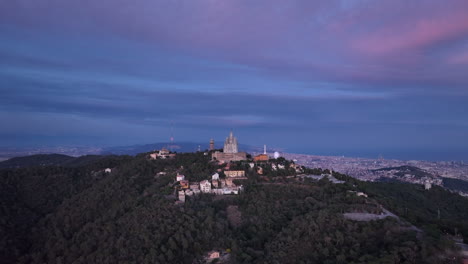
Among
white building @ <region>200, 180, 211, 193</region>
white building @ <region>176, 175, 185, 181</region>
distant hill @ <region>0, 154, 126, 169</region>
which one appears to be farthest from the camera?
distant hill @ <region>0, 154, 126, 169</region>

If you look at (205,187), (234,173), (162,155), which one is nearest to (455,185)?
(234,173)

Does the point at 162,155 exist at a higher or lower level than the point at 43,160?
higher

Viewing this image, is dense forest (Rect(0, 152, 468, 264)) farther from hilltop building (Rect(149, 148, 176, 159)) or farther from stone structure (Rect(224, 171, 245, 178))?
hilltop building (Rect(149, 148, 176, 159))

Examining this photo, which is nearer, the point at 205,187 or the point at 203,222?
the point at 203,222

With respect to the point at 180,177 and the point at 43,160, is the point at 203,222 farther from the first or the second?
the point at 43,160

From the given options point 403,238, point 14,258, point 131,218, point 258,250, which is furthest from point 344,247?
point 14,258

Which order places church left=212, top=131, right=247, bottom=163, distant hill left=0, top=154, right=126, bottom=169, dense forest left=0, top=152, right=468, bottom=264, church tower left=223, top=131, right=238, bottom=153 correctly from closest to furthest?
dense forest left=0, top=152, right=468, bottom=264
church left=212, top=131, right=247, bottom=163
church tower left=223, top=131, right=238, bottom=153
distant hill left=0, top=154, right=126, bottom=169

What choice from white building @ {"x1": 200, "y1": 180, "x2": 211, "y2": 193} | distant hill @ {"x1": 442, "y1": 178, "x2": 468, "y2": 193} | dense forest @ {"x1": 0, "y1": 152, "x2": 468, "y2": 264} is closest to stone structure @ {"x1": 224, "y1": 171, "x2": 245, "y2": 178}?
dense forest @ {"x1": 0, "y1": 152, "x2": 468, "y2": 264}

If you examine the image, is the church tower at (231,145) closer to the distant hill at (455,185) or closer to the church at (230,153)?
the church at (230,153)
